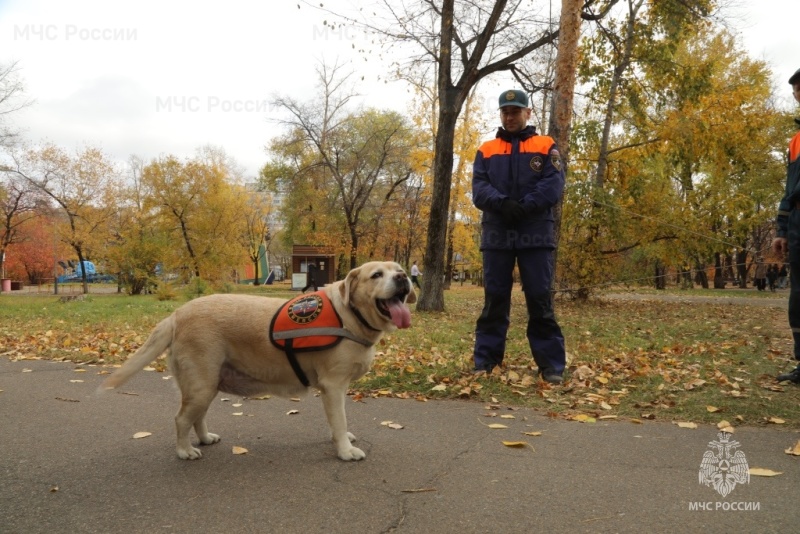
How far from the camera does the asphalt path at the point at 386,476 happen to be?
2.35 meters

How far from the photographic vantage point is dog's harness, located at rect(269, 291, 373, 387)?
3219 mm

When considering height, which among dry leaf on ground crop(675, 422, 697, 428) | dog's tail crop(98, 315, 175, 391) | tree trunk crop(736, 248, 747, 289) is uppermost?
tree trunk crop(736, 248, 747, 289)

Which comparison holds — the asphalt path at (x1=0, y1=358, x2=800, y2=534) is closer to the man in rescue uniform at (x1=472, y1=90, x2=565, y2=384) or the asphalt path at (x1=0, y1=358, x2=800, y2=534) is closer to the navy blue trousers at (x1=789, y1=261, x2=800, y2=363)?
the man in rescue uniform at (x1=472, y1=90, x2=565, y2=384)

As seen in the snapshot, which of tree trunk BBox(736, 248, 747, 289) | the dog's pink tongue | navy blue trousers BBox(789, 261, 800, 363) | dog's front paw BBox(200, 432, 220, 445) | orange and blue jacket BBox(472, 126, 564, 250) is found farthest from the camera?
tree trunk BBox(736, 248, 747, 289)

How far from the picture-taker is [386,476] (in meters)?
2.90

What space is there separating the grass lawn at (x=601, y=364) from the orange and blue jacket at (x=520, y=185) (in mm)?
1437

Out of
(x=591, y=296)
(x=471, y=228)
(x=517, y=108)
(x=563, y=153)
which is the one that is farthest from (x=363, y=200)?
(x=517, y=108)

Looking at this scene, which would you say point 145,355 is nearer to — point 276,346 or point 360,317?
point 276,346

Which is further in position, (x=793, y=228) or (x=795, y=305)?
(x=795, y=305)

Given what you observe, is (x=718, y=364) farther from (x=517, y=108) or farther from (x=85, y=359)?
(x=85, y=359)

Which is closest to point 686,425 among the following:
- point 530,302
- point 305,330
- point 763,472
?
point 763,472

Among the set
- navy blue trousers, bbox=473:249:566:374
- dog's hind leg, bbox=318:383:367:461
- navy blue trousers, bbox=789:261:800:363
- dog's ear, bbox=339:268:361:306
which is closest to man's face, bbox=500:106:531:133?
navy blue trousers, bbox=473:249:566:374

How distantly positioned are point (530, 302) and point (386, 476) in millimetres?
2783

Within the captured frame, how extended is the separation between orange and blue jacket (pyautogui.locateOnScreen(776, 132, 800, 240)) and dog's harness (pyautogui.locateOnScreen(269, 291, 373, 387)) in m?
4.25
